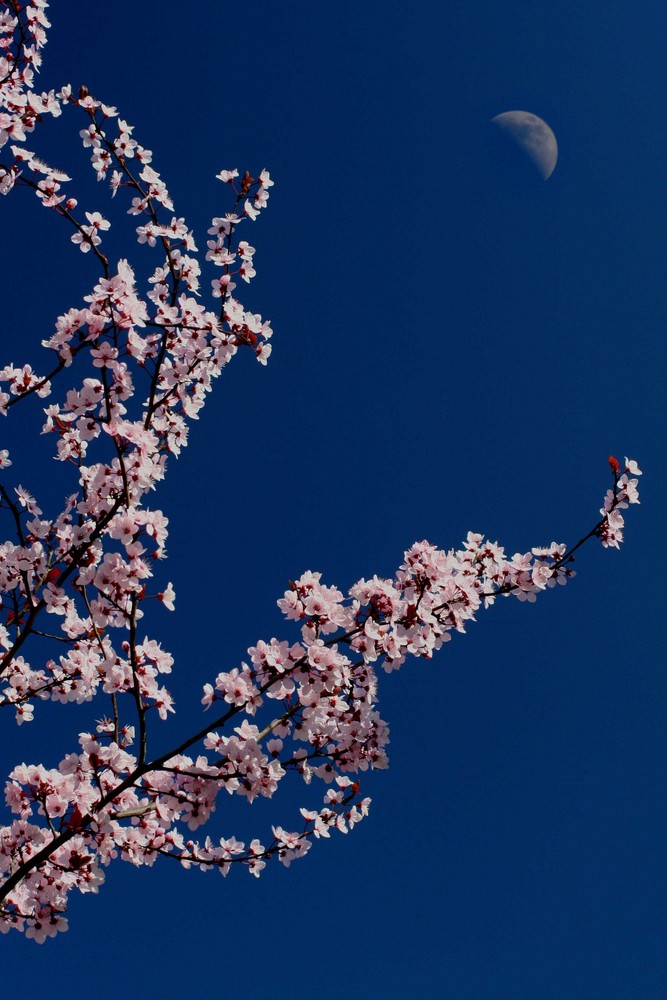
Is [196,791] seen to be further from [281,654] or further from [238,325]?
[238,325]

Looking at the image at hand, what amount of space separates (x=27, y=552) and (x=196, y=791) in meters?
2.76

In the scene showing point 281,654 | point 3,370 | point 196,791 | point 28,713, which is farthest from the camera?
point 28,713

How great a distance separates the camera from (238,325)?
6.45m

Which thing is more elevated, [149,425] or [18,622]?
[149,425]

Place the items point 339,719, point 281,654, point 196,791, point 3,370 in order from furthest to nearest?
point 3,370 < point 339,719 < point 196,791 < point 281,654

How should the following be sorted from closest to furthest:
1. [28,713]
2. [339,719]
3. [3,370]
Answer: [339,719] → [3,370] → [28,713]

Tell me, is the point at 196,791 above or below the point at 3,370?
below

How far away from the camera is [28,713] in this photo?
7.91 m

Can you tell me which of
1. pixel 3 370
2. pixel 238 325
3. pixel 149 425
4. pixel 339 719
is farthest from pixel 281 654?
pixel 3 370

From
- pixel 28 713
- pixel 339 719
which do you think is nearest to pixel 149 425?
pixel 339 719

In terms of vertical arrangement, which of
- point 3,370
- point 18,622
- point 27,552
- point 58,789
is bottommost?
point 58,789

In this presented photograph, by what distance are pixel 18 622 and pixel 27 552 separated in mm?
660

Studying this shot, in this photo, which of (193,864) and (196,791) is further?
(193,864)

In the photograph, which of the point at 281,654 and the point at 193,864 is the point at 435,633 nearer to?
the point at 281,654
